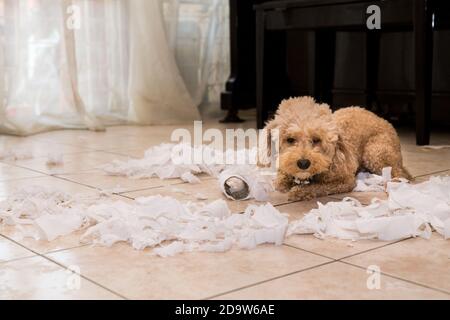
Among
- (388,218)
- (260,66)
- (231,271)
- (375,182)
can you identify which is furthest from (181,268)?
(260,66)

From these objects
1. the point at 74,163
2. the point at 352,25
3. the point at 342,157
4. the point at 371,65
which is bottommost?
the point at 74,163

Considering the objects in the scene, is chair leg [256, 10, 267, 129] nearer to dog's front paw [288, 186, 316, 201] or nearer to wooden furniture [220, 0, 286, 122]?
wooden furniture [220, 0, 286, 122]

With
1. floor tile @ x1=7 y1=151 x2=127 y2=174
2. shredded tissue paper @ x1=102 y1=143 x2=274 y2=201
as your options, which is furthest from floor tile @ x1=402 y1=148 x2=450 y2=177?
floor tile @ x1=7 y1=151 x2=127 y2=174

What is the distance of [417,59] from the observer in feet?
7.88

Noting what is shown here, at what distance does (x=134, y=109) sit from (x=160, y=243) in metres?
2.42

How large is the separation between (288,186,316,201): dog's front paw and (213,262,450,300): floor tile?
52 cm

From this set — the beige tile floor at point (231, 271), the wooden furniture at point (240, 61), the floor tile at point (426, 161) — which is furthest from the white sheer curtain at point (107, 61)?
the beige tile floor at point (231, 271)

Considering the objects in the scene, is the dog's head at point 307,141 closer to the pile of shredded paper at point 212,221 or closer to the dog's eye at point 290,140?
the dog's eye at point 290,140

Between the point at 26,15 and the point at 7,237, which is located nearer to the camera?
the point at 7,237

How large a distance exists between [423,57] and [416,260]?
1.49 meters

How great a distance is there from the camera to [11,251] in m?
1.15

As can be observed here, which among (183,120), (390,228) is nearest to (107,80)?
(183,120)

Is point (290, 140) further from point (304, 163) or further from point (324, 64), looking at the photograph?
point (324, 64)
